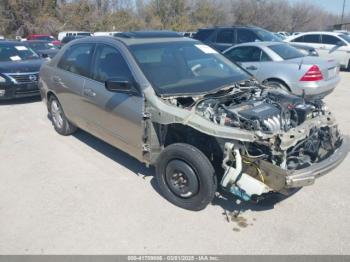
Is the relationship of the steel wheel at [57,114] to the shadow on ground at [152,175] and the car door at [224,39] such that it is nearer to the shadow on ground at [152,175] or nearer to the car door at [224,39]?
the shadow on ground at [152,175]

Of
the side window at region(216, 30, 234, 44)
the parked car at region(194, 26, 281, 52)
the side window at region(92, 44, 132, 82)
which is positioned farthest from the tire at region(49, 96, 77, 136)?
the side window at region(216, 30, 234, 44)

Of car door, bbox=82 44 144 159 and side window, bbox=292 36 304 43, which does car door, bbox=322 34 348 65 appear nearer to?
side window, bbox=292 36 304 43

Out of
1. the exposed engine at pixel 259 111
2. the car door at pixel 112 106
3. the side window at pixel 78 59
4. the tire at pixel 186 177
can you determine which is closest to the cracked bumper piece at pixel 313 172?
the exposed engine at pixel 259 111

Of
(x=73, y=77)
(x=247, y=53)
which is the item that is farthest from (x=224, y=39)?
(x=73, y=77)

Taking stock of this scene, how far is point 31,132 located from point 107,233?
3.76m

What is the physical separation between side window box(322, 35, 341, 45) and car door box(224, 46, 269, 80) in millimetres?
7083

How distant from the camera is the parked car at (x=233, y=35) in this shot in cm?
1038

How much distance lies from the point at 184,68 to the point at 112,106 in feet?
3.32

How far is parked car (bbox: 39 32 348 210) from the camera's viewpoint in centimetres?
317

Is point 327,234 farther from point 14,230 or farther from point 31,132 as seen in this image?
point 31,132

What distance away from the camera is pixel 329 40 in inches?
532

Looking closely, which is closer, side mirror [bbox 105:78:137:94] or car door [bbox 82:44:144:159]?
side mirror [bbox 105:78:137:94]

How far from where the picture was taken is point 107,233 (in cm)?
330

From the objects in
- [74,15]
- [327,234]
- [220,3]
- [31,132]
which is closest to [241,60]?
[31,132]
